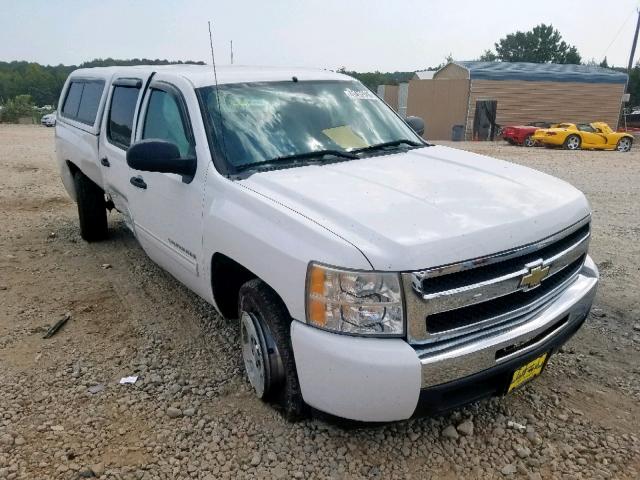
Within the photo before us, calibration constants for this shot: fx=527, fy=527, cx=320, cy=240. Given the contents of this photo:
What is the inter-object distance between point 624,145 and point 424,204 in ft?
70.8

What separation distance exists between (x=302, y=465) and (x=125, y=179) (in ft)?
8.62

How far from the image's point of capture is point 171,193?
10.8 feet

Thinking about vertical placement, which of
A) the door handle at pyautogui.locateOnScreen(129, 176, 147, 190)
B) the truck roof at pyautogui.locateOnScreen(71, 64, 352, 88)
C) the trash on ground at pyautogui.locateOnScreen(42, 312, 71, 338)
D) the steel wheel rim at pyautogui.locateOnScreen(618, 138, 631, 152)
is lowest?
the steel wheel rim at pyautogui.locateOnScreen(618, 138, 631, 152)

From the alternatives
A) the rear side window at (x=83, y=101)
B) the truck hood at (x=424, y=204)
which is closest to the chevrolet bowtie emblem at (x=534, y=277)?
the truck hood at (x=424, y=204)

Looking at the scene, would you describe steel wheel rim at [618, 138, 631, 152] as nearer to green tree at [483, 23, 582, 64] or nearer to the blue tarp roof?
the blue tarp roof

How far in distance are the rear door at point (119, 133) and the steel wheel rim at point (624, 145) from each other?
20.8m

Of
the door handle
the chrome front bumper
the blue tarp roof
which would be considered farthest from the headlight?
the blue tarp roof

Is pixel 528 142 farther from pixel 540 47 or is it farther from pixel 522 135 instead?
pixel 540 47

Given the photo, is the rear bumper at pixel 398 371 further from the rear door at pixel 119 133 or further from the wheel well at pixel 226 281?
the rear door at pixel 119 133

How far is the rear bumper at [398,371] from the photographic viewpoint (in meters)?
2.08

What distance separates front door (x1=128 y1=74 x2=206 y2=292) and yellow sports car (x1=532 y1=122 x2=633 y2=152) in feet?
62.8

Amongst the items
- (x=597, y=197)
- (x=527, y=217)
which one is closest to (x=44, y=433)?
(x=527, y=217)

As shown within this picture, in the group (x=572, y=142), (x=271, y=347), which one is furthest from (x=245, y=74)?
(x=572, y=142)

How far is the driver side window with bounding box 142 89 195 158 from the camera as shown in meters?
3.28
